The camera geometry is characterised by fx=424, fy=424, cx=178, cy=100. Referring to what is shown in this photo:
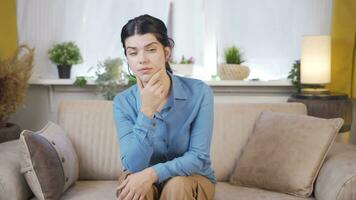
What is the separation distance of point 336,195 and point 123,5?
1743 millimetres

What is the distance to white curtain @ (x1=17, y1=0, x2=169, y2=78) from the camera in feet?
8.80

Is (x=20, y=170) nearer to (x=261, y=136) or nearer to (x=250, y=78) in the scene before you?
(x=261, y=136)

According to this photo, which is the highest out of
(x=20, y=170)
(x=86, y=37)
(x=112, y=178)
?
(x=86, y=37)

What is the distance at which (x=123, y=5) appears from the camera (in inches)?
106

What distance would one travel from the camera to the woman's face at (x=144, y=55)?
4.78 ft

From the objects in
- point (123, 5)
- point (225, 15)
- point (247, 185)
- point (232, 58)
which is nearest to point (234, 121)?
point (247, 185)

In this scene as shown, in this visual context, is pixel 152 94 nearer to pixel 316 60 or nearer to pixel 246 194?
pixel 246 194

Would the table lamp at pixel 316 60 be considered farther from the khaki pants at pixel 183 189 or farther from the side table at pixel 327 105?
the khaki pants at pixel 183 189

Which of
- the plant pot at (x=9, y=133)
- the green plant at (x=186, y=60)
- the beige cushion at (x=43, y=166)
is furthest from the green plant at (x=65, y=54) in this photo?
the beige cushion at (x=43, y=166)

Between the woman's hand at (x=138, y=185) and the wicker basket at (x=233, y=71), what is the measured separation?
132 cm

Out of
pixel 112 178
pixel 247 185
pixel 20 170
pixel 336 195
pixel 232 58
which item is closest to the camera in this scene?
pixel 336 195

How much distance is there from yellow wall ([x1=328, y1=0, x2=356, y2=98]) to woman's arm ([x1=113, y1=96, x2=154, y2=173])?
5.07 ft

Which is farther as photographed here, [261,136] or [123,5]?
[123,5]

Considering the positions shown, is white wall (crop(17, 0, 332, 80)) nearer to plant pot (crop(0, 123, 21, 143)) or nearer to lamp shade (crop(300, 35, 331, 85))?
lamp shade (crop(300, 35, 331, 85))
